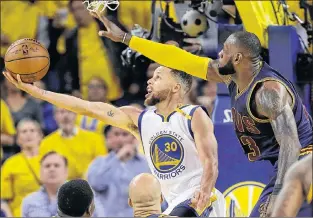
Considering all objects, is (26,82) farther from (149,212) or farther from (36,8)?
(36,8)

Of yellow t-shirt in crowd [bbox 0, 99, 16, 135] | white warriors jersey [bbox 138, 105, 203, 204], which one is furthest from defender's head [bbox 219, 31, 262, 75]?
yellow t-shirt in crowd [bbox 0, 99, 16, 135]

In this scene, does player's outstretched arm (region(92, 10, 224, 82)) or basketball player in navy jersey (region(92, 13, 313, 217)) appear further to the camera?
player's outstretched arm (region(92, 10, 224, 82))

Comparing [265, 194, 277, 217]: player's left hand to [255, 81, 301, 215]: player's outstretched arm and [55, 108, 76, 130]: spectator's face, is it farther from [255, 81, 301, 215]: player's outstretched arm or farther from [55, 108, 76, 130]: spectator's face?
[55, 108, 76, 130]: spectator's face

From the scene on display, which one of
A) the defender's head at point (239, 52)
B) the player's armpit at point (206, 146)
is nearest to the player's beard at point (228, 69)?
the defender's head at point (239, 52)

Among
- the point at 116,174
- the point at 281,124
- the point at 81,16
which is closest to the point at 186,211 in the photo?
the point at 281,124

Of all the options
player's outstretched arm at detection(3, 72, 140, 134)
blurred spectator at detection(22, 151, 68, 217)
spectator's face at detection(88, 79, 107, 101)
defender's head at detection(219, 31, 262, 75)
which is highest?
defender's head at detection(219, 31, 262, 75)

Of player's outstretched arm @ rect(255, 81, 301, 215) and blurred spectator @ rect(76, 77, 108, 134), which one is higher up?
player's outstretched arm @ rect(255, 81, 301, 215)

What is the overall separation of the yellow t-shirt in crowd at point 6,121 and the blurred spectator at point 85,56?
704 mm

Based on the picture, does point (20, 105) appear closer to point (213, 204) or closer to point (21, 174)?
point (21, 174)

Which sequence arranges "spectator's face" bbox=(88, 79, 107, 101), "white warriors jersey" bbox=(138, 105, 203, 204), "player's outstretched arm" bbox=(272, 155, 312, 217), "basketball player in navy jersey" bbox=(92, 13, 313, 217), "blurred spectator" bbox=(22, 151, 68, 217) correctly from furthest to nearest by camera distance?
"spectator's face" bbox=(88, 79, 107, 101), "blurred spectator" bbox=(22, 151, 68, 217), "white warriors jersey" bbox=(138, 105, 203, 204), "basketball player in navy jersey" bbox=(92, 13, 313, 217), "player's outstretched arm" bbox=(272, 155, 312, 217)

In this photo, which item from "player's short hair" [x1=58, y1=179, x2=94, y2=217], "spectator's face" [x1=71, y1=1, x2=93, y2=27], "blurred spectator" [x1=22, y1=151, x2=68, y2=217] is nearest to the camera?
"player's short hair" [x1=58, y1=179, x2=94, y2=217]

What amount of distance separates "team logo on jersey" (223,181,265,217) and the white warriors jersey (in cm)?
167

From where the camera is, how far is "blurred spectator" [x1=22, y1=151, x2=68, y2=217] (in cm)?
1040

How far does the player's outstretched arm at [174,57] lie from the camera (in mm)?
6672
